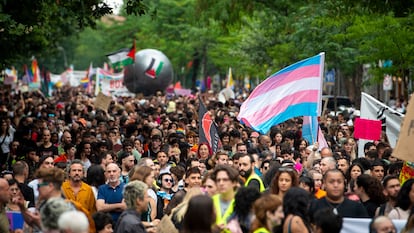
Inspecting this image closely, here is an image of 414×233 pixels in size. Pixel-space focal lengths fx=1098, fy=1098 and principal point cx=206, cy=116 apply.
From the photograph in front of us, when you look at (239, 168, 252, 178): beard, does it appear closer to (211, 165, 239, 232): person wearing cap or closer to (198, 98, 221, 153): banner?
(211, 165, 239, 232): person wearing cap

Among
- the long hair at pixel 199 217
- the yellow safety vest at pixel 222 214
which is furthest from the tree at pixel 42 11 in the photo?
the long hair at pixel 199 217

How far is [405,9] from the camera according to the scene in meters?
21.8

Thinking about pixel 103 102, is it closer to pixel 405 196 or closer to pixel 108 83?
pixel 108 83

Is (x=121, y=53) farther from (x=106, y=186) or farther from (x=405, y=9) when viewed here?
(x=106, y=186)

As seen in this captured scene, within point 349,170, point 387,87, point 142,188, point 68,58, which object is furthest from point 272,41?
point 68,58

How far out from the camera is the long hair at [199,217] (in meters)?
8.17

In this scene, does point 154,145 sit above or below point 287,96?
below

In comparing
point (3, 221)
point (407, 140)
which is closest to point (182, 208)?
point (3, 221)

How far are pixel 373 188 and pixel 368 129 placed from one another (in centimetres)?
688

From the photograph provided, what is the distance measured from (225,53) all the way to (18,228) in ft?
160

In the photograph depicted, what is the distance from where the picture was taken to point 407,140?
11.8m

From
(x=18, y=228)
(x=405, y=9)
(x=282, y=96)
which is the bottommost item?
(x=18, y=228)

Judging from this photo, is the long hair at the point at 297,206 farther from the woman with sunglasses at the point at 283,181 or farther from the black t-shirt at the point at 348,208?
the woman with sunglasses at the point at 283,181

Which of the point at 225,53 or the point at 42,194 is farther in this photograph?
the point at 225,53
